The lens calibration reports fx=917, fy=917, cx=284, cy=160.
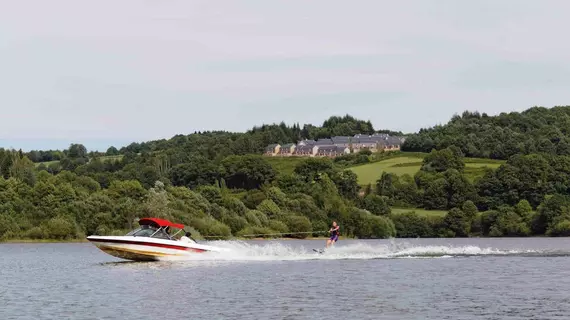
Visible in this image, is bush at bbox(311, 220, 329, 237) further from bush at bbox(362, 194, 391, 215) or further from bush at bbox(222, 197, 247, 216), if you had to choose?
bush at bbox(362, 194, 391, 215)

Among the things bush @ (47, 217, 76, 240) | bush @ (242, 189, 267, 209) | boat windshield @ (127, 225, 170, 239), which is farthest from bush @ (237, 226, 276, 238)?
boat windshield @ (127, 225, 170, 239)

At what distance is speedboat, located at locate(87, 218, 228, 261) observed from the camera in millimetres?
53469

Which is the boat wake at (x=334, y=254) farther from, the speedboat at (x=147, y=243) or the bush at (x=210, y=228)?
the bush at (x=210, y=228)

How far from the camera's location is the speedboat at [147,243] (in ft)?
175

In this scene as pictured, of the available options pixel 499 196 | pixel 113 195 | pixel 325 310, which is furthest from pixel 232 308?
pixel 499 196

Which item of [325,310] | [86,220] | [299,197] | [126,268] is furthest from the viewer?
[299,197]

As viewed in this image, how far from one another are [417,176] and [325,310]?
125 meters

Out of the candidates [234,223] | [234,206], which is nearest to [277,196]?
[234,206]

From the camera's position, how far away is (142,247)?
53.7 metres

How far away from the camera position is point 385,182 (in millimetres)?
151250

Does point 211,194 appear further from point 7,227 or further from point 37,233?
point 7,227

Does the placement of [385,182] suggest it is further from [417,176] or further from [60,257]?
[60,257]

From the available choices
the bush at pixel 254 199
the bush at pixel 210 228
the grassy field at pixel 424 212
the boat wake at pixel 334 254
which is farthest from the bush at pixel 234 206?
the boat wake at pixel 334 254

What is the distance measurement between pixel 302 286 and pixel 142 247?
627 inches
